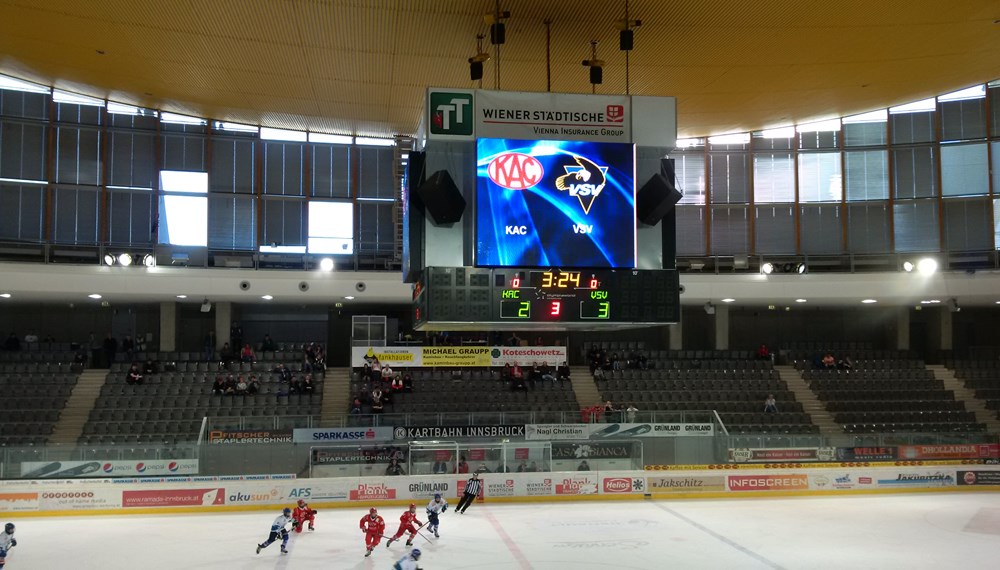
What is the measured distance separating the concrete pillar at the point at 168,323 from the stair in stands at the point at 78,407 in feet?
7.91

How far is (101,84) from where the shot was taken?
75.0 feet

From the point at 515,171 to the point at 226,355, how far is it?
22022 mm

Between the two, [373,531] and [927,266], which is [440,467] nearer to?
[373,531]

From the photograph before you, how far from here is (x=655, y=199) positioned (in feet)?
45.1

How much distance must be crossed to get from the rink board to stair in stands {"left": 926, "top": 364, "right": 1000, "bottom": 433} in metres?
6.77

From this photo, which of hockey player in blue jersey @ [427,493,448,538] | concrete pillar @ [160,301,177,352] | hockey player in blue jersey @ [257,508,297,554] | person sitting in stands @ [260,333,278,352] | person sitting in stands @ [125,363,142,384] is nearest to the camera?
hockey player in blue jersey @ [257,508,297,554]

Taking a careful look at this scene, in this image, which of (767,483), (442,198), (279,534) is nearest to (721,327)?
(767,483)

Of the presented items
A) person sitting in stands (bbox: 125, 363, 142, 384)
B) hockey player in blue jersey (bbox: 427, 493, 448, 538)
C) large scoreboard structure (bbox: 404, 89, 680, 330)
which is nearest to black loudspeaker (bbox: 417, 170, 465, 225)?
large scoreboard structure (bbox: 404, 89, 680, 330)

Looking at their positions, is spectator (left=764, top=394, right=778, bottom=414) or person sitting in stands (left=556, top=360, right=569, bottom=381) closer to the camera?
spectator (left=764, top=394, right=778, bottom=414)

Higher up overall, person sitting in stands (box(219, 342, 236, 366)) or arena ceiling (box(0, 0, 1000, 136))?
arena ceiling (box(0, 0, 1000, 136))

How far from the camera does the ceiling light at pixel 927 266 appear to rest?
32812 mm

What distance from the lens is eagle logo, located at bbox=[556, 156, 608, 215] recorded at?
44.1 ft

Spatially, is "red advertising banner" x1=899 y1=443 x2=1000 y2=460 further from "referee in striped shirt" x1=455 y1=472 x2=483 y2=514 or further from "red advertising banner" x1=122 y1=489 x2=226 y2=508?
"red advertising banner" x1=122 y1=489 x2=226 y2=508

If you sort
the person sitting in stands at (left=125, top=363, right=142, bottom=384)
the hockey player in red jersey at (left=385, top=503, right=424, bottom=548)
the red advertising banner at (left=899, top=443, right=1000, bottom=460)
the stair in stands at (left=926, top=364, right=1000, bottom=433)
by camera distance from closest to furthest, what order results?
1. the hockey player in red jersey at (left=385, top=503, right=424, bottom=548)
2. the red advertising banner at (left=899, top=443, right=1000, bottom=460)
3. the person sitting in stands at (left=125, top=363, right=142, bottom=384)
4. the stair in stands at (left=926, top=364, right=1000, bottom=433)
